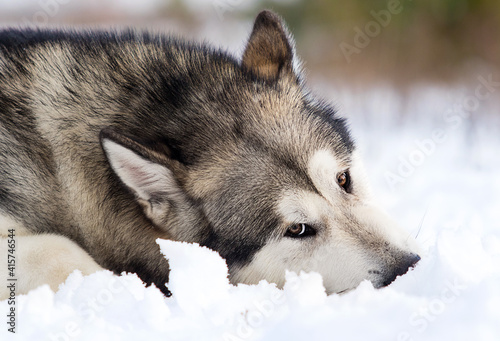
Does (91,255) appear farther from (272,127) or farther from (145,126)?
(272,127)

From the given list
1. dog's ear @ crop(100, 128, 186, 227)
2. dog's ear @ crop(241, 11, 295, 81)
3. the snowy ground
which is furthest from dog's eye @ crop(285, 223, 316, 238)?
dog's ear @ crop(241, 11, 295, 81)

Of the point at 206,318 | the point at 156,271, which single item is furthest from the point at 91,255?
the point at 206,318

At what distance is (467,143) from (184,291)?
7.01m

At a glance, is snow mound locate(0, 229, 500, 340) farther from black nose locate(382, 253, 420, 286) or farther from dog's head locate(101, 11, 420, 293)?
dog's head locate(101, 11, 420, 293)

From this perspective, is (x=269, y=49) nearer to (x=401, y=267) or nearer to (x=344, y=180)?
(x=344, y=180)

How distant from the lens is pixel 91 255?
124 inches

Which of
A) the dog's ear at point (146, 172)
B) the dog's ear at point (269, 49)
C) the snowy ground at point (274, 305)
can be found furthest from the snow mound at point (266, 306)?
the dog's ear at point (269, 49)

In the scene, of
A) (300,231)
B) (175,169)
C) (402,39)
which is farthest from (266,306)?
(402,39)

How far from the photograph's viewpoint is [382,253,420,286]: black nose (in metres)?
2.66

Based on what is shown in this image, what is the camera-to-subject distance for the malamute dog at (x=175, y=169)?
2.81m

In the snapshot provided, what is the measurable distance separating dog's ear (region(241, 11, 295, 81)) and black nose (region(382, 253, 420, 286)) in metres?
1.32

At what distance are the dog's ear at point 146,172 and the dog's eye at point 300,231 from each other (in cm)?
62

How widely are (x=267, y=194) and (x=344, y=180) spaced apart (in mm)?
500

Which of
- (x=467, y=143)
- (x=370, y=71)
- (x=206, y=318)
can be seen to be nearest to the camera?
(x=206, y=318)
